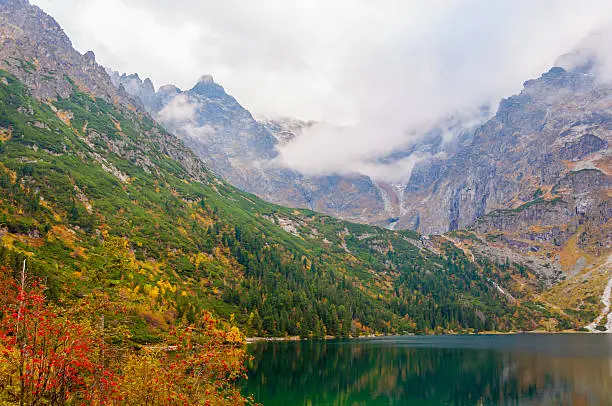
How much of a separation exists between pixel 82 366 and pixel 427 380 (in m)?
78.2

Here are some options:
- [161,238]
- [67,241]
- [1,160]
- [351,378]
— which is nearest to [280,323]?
[161,238]

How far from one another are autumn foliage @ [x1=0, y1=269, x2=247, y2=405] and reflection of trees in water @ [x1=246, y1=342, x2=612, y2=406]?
1729 inches

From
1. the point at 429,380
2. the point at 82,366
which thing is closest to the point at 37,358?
the point at 82,366

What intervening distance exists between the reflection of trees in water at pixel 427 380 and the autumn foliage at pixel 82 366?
43.9 meters

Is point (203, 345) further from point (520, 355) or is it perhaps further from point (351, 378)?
point (520, 355)

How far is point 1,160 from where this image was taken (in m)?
175

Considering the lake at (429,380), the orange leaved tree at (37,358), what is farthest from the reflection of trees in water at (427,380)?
the orange leaved tree at (37,358)

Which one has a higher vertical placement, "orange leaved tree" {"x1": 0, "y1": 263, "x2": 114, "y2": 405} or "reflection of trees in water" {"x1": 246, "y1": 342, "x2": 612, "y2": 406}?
"orange leaved tree" {"x1": 0, "y1": 263, "x2": 114, "y2": 405}

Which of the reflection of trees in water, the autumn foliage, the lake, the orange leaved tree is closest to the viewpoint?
the orange leaved tree

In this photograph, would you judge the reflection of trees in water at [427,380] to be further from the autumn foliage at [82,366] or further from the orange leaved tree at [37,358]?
the orange leaved tree at [37,358]

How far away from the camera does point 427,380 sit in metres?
83.7

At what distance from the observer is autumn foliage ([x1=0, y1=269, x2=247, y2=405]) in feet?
56.4

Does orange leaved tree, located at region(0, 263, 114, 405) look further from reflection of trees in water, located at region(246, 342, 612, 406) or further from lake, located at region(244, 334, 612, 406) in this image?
reflection of trees in water, located at region(246, 342, 612, 406)

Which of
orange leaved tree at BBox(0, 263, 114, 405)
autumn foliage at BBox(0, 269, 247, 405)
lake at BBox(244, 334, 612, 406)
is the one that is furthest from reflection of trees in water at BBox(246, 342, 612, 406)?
orange leaved tree at BBox(0, 263, 114, 405)
